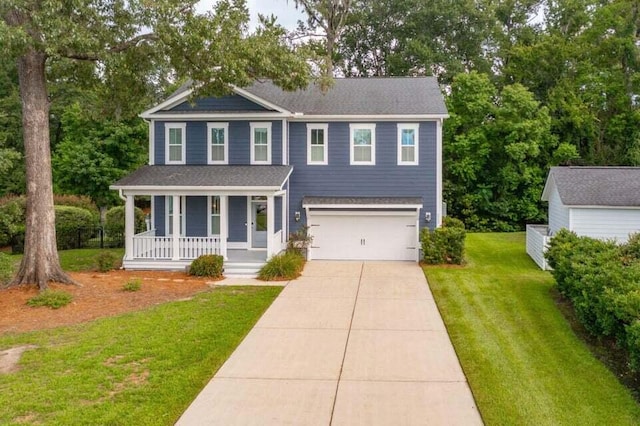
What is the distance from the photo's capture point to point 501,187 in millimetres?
30000

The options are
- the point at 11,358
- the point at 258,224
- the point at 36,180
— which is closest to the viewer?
the point at 11,358

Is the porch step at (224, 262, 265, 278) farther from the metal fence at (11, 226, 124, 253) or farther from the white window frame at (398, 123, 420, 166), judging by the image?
the metal fence at (11, 226, 124, 253)

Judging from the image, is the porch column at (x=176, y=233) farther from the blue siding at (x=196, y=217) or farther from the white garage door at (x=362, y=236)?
the white garage door at (x=362, y=236)

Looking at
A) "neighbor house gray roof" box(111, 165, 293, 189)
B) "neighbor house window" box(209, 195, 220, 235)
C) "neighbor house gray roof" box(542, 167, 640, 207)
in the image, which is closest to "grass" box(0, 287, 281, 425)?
"neighbor house gray roof" box(111, 165, 293, 189)

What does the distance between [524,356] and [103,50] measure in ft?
40.1

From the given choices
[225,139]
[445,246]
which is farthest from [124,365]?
[225,139]

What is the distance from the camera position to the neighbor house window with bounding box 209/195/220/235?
1952cm

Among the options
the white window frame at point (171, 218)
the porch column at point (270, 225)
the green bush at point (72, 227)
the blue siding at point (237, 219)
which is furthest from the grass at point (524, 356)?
the green bush at point (72, 227)

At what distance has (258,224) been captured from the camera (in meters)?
19.6

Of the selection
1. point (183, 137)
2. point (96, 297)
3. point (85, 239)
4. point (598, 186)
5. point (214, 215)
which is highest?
point (183, 137)

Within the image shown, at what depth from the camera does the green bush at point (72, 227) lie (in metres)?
23.7

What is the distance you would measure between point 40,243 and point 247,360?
321 inches

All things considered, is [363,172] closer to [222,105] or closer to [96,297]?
[222,105]

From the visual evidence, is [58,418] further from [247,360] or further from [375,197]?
[375,197]
